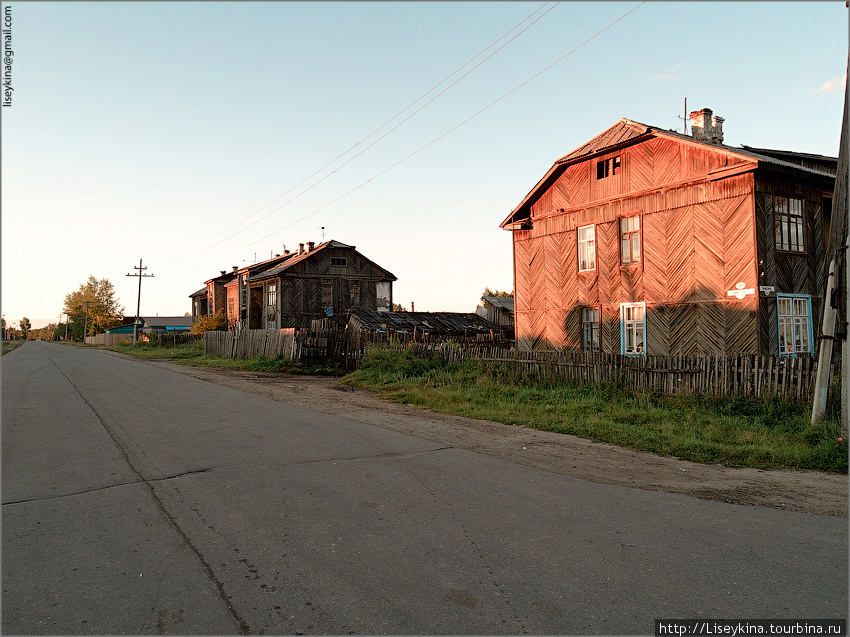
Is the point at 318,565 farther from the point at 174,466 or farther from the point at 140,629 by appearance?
the point at 174,466

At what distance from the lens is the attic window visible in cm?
1908

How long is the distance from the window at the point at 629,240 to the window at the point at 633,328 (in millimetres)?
1553

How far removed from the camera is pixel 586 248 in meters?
19.9

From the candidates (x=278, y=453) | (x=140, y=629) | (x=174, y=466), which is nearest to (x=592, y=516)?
(x=140, y=629)

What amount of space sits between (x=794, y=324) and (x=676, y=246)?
3.93m

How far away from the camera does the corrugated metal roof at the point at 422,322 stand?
1147 inches

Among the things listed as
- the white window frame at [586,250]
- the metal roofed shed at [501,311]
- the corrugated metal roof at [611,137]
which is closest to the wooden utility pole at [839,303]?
the corrugated metal roof at [611,137]

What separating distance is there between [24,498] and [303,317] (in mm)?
37798

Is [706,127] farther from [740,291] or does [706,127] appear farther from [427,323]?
[427,323]

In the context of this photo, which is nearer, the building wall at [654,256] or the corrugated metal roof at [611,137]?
the building wall at [654,256]

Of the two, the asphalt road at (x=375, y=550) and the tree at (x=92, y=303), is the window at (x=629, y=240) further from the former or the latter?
the tree at (x=92, y=303)

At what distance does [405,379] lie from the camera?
686 inches

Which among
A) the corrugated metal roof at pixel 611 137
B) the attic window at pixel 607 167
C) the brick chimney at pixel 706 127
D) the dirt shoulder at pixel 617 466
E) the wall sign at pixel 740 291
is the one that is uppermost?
the brick chimney at pixel 706 127

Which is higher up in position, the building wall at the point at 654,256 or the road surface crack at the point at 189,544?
the building wall at the point at 654,256
